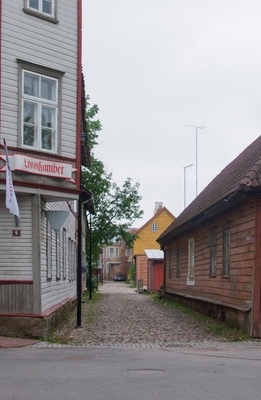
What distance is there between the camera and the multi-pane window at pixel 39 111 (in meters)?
13.4

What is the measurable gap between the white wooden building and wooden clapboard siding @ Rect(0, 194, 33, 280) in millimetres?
21

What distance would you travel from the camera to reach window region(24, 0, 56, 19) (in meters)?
13.8

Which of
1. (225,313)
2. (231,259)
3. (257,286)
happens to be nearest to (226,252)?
(231,259)

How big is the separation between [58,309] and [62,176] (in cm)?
399

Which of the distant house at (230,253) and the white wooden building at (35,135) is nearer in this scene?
the white wooden building at (35,135)

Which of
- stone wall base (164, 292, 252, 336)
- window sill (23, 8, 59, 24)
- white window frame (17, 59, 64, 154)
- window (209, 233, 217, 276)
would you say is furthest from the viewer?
window (209, 233, 217, 276)

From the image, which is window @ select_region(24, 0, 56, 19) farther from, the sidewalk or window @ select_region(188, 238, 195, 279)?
window @ select_region(188, 238, 195, 279)

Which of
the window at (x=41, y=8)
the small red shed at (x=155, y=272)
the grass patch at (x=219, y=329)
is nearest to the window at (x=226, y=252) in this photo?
the grass patch at (x=219, y=329)

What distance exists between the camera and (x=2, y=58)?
13070 millimetres

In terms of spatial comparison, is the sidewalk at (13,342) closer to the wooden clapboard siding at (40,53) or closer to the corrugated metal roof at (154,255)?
the wooden clapboard siding at (40,53)

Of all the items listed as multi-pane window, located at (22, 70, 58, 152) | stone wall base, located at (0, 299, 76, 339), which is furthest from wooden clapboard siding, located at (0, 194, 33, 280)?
multi-pane window, located at (22, 70, 58, 152)

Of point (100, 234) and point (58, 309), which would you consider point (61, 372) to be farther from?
point (100, 234)

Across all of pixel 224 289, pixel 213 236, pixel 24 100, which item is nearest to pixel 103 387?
pixel 24 100

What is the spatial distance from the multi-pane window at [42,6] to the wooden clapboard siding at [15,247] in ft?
14.5
